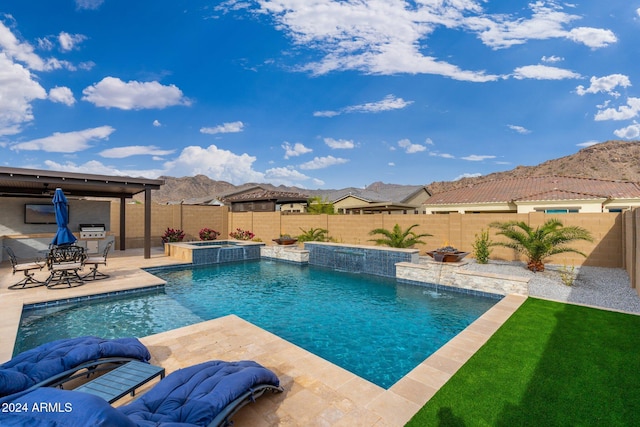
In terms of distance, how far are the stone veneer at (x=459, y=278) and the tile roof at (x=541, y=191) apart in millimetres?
15096

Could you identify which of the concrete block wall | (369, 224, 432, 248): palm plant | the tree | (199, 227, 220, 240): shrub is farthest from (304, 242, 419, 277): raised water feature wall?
the tree

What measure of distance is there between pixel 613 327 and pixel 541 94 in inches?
1248

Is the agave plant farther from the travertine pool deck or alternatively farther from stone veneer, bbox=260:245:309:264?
the travertine pool deck

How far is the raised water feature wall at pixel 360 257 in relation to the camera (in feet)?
38.8

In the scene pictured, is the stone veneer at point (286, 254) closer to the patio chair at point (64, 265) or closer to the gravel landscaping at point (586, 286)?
the gravel landscaping at point (586, 286)

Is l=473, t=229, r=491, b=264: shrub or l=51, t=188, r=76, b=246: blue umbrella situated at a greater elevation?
l=51, t=188, r=76, b=246: blue umbrella

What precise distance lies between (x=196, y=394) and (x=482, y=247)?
40.1 feet

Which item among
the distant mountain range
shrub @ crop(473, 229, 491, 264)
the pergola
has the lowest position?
shrub @ crop(473, 229, 491, 264)

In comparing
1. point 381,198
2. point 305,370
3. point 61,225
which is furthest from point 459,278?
point 381,198

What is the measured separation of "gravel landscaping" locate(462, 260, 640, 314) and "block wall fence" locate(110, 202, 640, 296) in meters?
0.48

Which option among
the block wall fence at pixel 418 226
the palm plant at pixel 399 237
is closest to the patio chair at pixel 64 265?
the block wall fence at pixel 418 226

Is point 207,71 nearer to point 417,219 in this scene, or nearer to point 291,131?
point 291,131

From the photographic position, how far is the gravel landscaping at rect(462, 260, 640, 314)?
731 centimetres

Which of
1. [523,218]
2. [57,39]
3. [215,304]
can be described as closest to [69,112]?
[57,39]
